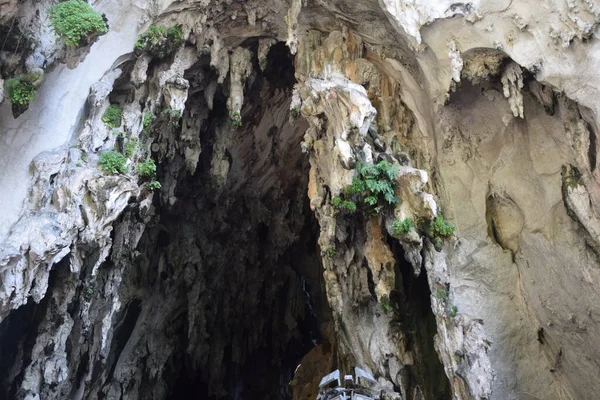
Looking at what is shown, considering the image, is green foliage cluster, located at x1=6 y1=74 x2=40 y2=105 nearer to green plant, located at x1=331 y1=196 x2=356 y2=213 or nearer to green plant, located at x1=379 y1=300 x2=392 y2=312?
green plant, located at x1=331 y1=196 x2=356 y2=213

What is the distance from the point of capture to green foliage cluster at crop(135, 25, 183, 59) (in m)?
10.3

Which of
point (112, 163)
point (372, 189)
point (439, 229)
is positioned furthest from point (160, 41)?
point (439, 229)

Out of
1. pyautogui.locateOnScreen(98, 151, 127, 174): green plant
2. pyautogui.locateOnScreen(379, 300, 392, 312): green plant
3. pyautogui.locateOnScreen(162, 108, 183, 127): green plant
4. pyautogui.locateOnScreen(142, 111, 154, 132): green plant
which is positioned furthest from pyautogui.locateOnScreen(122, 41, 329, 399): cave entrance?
pyautogui.locateOnScreen(379, 300, 392, 312): green plant

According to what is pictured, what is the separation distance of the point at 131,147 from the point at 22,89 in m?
2.33

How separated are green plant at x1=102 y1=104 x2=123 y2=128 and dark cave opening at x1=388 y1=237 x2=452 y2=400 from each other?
6.04 metres

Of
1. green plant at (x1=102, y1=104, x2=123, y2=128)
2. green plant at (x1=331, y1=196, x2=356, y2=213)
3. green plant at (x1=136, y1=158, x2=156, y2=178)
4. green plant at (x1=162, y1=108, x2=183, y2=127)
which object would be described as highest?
green plant at (x1=162, y1=108, x2=183, y2=127)

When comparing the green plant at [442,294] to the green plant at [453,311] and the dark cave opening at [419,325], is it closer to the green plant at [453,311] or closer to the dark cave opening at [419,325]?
the green plant at [453,311]

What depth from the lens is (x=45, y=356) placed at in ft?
32.4

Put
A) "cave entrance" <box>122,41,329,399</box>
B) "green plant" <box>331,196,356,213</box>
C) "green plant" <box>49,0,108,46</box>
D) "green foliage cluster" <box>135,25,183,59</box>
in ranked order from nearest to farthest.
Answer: "green plant" <box>49,0,108,46</box> < "green plant" <box>331,196,356,213</box> < "green foliage cluster" <box>135,25,183,59</box> < "cave entrance" <box>122,41,329,399</box>

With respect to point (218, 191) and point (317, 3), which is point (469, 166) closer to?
point (317, 3)

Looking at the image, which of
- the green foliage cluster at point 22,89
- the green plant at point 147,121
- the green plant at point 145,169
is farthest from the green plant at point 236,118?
the green foliage cluster at point 22,89

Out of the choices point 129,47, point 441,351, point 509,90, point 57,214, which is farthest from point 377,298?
point 129,47

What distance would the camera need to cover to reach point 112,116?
33.2 ft

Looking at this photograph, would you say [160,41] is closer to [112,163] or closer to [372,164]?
[112,163]
